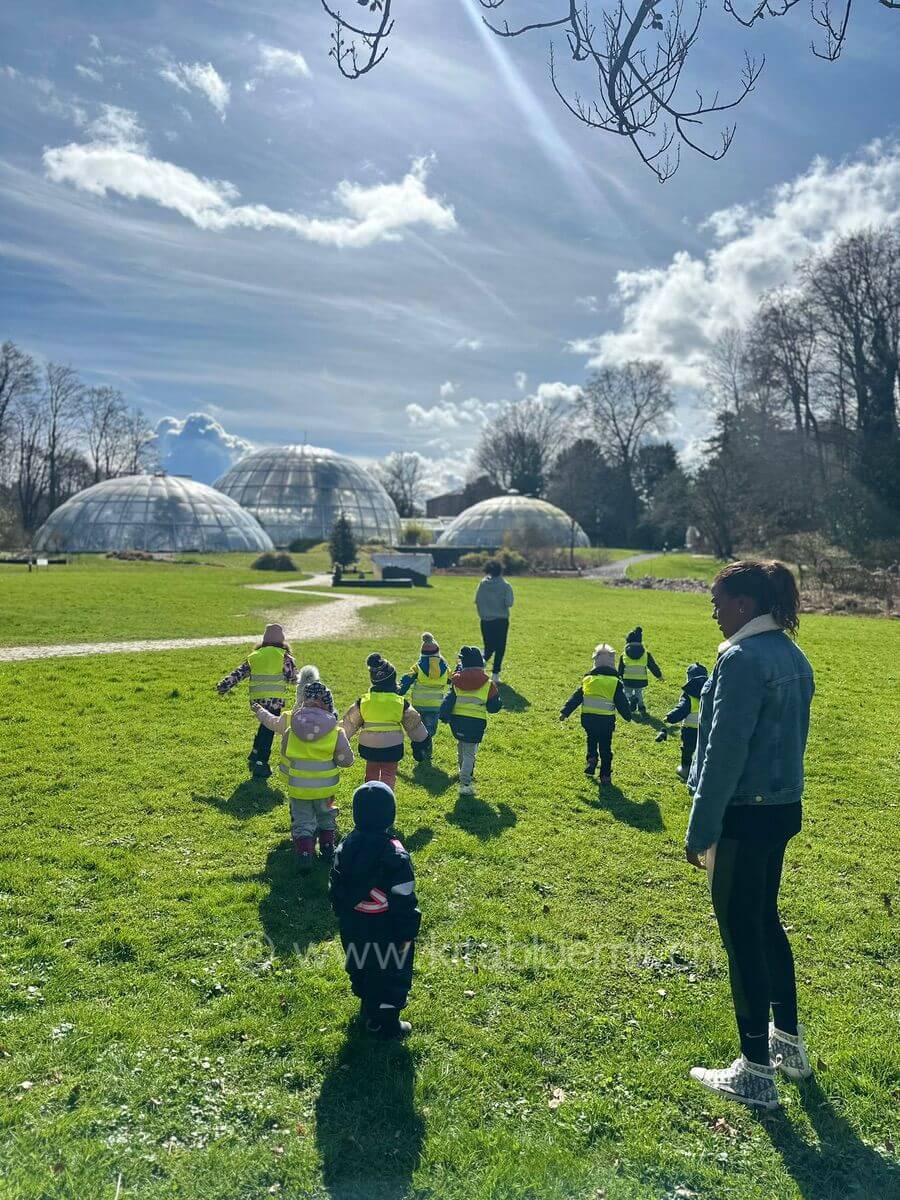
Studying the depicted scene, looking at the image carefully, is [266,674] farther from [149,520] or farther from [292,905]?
[149,520]

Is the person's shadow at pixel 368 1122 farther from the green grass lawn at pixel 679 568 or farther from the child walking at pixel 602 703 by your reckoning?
the green grass lawn at pixel 679 568

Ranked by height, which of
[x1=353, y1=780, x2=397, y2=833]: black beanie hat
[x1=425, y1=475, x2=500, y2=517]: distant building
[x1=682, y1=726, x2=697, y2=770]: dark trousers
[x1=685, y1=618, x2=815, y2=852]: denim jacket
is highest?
[x1=425, y1=475, x2=500, y2=517]: distant building

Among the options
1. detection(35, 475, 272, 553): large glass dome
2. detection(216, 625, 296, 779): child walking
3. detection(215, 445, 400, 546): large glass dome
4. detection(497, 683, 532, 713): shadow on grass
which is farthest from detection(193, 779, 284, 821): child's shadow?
detection(215, 445, 400, 546): large glass dome

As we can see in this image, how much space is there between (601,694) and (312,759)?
3.55 metres

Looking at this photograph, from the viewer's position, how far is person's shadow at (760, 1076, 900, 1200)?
305cm

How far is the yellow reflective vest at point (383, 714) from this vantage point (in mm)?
6453

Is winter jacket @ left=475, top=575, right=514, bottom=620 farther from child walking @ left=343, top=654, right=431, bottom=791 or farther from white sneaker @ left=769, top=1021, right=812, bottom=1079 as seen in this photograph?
white sneaker @ left=769, top=1021, right=812, bottom=1079

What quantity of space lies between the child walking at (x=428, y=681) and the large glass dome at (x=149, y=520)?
49031 millimetres

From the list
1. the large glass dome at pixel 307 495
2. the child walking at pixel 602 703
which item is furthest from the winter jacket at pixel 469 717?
the large glass dome at pixel 307 495

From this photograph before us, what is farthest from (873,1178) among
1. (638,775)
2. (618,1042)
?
(638,775)

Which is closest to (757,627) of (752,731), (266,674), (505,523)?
(752,731)

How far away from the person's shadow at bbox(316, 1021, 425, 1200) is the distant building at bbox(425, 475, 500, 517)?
83.2m

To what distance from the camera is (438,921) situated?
5.20 meters

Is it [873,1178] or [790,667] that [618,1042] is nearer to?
[873,1178]
